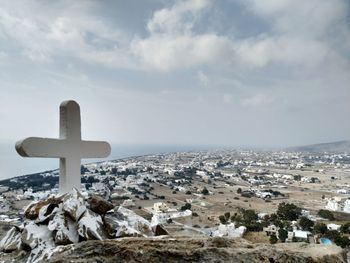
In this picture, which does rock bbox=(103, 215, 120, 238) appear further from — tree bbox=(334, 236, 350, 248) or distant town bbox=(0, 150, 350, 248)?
tree bbox=(334, 236, 350, 248)

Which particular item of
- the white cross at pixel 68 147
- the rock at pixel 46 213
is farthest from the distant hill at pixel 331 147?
the rock at pixel 46 213

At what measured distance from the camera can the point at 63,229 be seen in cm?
233

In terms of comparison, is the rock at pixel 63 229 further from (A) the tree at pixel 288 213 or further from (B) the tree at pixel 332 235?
(A) the tree at pixel 288 213

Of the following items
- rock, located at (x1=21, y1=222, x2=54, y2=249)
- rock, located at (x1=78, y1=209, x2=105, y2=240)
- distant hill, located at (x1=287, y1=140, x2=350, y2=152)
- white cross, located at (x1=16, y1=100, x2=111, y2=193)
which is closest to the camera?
rock, located at (x1=21, y1=222, x2=54, y2=249)

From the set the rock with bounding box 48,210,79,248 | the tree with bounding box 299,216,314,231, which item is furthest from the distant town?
the rock with bounding box 48,210,79,248

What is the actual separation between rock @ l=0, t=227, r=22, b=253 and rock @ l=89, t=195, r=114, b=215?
0.50 metres

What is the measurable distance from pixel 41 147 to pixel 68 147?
0.95 feet

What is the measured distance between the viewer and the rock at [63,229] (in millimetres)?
2252

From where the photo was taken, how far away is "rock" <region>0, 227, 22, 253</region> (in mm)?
2299

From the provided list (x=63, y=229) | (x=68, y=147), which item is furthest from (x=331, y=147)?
(x=63, y=229)

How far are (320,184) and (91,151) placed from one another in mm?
57206

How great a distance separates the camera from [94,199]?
8.74 ft

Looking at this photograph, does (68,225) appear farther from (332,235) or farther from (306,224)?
(306,224)

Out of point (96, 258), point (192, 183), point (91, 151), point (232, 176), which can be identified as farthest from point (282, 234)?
point (232, 176)
